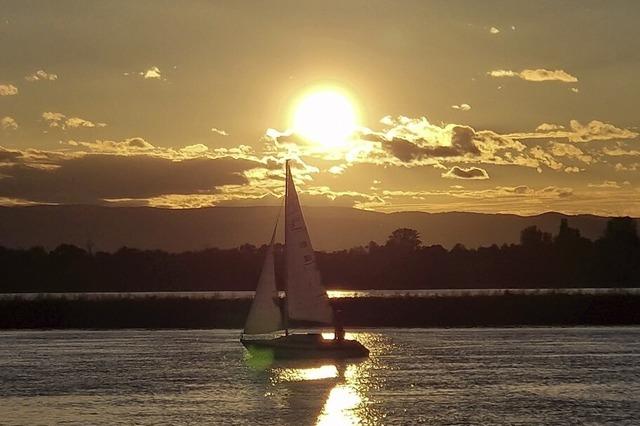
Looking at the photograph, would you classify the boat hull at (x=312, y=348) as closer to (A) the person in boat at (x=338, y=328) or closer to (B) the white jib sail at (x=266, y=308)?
(A) the person in boat at (x=338, y=328)

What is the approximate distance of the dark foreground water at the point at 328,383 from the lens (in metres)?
52.3

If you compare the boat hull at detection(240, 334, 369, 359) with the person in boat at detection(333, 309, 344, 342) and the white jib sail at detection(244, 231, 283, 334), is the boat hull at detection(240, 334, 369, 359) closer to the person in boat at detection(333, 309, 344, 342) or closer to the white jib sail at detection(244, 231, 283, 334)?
the person in boat at detection(333, 309, 344, 342)

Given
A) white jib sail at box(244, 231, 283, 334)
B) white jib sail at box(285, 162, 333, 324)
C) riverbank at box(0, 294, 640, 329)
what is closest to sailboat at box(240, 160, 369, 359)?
white jib sail at box(285, 162, 333, 324)

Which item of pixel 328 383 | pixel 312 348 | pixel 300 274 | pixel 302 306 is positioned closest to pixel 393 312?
pixel 302 306

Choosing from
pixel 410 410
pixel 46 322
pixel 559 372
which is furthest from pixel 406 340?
pixel 410 410

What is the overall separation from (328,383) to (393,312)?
47161 millimetres

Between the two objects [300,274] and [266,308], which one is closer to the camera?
[300,274]

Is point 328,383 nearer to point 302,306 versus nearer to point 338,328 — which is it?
point 338,328

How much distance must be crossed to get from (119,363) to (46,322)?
1434 inches

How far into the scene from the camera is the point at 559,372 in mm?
72438

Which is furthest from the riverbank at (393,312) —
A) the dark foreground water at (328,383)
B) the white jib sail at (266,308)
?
the white jib sail at (266,308)

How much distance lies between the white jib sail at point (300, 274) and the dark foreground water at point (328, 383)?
3.88 m

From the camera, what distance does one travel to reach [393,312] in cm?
11338

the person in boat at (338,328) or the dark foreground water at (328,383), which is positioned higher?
the person in boat at (338,328)
